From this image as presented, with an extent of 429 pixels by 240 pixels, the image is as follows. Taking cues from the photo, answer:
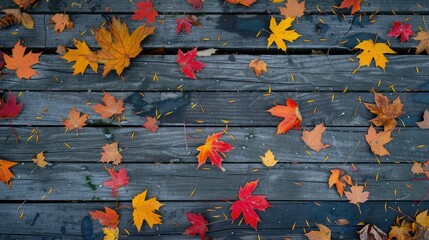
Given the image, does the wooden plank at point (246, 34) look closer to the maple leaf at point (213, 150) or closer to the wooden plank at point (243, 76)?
the wooden plank at point (243, 76)

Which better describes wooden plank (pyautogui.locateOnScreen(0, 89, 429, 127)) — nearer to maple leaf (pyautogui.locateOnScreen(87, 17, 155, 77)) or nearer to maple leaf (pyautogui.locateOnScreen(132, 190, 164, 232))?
maple leaf (pyautogui.locateOnScreen(87, 17, 155, 77))

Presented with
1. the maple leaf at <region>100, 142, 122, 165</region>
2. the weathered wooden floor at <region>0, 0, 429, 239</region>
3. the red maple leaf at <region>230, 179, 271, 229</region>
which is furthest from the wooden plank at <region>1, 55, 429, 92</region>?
the red maple leaf at <region>230, 179, 271, 229</region>

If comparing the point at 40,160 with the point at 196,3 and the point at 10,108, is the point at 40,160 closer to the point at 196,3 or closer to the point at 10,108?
the point at 10,108

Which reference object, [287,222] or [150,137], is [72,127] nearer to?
[150,137]

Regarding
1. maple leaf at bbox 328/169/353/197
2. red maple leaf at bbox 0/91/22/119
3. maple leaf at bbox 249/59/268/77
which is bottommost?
maple leaf at bbox 328/169/353/197

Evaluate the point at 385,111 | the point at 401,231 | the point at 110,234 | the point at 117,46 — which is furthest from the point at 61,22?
the point at 401,231

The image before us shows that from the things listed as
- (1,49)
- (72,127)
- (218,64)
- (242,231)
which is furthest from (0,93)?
(242,231)

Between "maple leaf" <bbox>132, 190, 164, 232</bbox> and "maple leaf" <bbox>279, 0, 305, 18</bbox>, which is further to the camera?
"maple leaf" <bbox>279, 0, 305, 18</bbox>
